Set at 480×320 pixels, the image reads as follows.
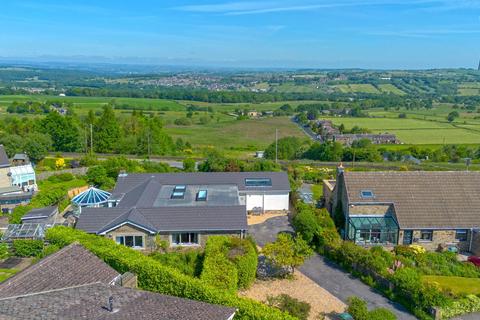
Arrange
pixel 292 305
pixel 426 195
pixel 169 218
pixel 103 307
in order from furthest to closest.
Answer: pixel 426 195 < pixel 169 218 < pixel 292 305 < pixel 103 307

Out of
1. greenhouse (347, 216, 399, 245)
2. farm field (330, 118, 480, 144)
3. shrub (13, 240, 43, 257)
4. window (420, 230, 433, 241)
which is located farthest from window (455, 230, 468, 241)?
farm field (330, 118, 480, 144)

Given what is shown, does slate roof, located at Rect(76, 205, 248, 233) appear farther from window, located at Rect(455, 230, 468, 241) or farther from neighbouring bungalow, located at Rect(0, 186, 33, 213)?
window, located at Rect(455, 230, 468, 241)

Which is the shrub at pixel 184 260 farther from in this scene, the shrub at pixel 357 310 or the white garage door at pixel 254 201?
the white garage door at pixel 254 201

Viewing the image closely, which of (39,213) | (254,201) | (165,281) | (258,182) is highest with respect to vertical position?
(165,281)

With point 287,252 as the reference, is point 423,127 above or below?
below

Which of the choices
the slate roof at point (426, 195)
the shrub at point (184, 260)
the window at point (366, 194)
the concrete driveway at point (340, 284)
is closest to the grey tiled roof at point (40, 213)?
the shrub at point (184, 260)

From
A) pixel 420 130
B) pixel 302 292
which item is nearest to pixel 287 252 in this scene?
pixel 302 292

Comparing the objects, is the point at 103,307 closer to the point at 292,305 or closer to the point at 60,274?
the point at 60,274

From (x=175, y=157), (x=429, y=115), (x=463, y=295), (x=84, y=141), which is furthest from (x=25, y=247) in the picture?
(x=429, y=115)
